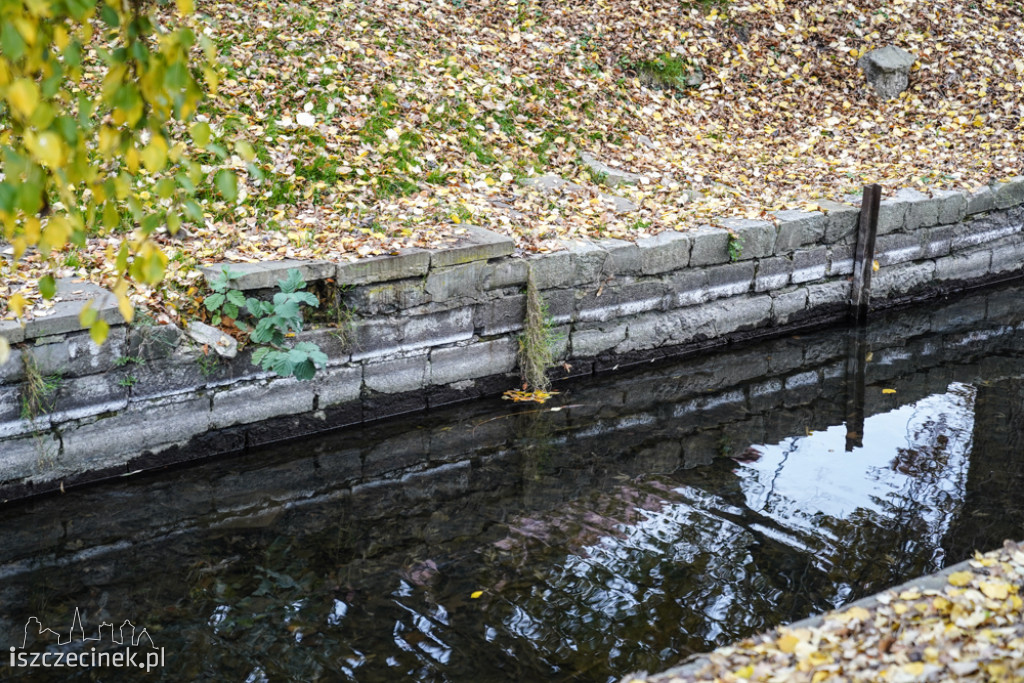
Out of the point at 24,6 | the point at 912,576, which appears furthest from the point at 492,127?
the point at 24,6

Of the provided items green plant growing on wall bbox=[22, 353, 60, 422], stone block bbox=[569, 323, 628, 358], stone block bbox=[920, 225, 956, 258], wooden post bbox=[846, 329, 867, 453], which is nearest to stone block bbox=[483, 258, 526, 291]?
stone block bbox=[569, 323, 628, 358]

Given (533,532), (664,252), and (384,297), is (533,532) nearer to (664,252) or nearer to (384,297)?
(384,297)

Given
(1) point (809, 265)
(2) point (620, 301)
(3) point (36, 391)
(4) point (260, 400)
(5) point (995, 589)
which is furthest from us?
(1) point (809, 265)

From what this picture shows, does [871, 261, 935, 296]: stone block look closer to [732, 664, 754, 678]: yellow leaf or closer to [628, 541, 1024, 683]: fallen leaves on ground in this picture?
[628, 541, 1024, 683]: fallen leaves on ground

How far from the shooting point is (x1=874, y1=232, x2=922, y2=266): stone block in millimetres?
8719

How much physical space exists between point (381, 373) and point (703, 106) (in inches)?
232

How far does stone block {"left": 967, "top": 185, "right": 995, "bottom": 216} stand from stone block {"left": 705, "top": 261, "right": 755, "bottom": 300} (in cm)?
277

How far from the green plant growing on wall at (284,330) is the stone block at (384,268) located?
0.35 metres

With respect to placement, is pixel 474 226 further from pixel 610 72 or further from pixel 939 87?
pixel 939 87

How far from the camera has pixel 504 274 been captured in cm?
680

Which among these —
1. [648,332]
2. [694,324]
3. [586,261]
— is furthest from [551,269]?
[694,324]

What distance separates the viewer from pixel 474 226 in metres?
7.08

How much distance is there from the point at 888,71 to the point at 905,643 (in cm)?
973

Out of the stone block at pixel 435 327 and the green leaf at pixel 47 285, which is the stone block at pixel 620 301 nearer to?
the stone block at pixel 435 327
